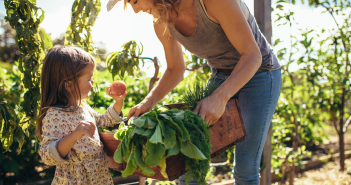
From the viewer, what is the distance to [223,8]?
1.23 m

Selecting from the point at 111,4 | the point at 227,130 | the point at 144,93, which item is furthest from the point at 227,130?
the point at 144,93

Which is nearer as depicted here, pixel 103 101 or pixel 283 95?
pixel 103 101

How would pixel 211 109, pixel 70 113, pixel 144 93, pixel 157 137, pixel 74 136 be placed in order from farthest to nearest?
1. pixel 144 93
2. pixel 70 113
3. pixel 74 136
4. pixel 211 109
5. pixel 157 137

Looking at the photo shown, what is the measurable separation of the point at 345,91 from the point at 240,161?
2.95 metres

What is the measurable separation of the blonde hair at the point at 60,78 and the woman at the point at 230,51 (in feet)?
1.14

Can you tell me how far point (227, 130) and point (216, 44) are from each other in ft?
1.64

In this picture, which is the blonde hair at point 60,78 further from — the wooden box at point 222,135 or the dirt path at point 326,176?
the dirt path at point 326,176

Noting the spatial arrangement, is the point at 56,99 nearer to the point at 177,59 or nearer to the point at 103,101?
the point at 177,59

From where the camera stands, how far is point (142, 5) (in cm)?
140

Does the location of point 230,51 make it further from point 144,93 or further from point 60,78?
point 144,93

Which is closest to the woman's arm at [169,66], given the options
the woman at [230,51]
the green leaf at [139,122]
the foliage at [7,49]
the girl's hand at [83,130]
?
the woman at [230,51]

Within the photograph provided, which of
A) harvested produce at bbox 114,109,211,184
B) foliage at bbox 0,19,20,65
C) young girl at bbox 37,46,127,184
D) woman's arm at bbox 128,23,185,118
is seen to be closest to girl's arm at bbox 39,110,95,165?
young girl at bbox 37,46,127,184

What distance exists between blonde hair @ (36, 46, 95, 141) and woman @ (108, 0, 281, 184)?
1.14ft

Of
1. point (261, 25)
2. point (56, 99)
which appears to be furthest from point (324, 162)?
point (56, 99)
